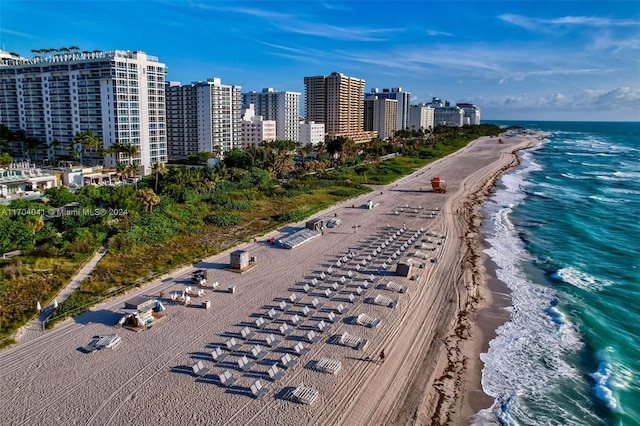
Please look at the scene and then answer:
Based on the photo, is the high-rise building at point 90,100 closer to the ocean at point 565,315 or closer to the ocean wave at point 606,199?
the ocean at point 565,315

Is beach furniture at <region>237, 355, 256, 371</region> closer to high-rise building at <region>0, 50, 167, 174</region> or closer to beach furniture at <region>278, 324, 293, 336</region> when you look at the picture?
beach furniture at <region>278, 324, 293, 336</region>

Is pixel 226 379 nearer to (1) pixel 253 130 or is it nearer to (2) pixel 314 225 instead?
(2) pixel 314 225

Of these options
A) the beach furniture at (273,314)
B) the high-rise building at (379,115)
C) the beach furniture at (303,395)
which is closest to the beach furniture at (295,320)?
the beach furniture at (273,314)

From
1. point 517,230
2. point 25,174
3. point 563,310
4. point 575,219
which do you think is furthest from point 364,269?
point 25,174

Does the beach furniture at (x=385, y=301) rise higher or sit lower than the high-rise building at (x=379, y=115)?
lower

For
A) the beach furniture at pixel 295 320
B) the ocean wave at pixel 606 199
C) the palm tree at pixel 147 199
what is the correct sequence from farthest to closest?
the ocean wave at pixel 606 199 → the palm tree at pixel 147 199 → the beach furniture at pixel 295 320

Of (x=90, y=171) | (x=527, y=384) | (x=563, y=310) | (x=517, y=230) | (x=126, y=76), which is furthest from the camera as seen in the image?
(x=126, y=76)

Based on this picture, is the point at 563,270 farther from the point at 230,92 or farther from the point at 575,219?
the point at 230,92

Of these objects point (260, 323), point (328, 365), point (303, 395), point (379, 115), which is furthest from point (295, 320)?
point (379, 115)
